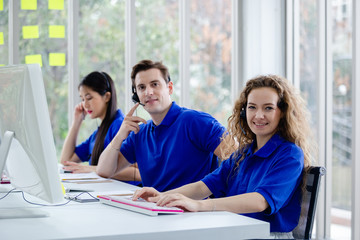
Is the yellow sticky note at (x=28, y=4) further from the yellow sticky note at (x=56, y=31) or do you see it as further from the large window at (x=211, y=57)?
the large window at (x=211, y=57)

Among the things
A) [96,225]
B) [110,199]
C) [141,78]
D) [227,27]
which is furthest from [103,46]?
[96,225]

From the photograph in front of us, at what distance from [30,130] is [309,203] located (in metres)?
0.92

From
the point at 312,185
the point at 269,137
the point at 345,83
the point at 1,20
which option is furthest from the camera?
the point at 1,20

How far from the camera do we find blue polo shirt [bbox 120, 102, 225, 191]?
94.8 inches

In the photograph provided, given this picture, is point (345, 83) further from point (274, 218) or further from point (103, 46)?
point (103, 46)

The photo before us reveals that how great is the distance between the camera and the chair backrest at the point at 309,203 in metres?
1.52

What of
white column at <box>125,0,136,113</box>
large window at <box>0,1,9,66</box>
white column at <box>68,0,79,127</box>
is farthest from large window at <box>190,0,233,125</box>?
large window at <box>0,1,9,66</box>

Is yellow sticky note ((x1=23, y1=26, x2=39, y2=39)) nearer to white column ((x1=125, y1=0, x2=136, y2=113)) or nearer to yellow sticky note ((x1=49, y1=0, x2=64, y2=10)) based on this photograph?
yellow sticky note ((x1=49, y1=0, x2=64, y2=10))

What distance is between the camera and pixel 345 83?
3.13 metres

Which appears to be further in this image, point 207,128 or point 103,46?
point 103,46

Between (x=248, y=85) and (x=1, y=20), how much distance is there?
2821 mm

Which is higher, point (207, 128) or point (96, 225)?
point (207, 128)

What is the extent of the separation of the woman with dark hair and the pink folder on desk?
55.3 inches

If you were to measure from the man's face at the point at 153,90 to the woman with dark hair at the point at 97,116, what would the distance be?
635 mm
